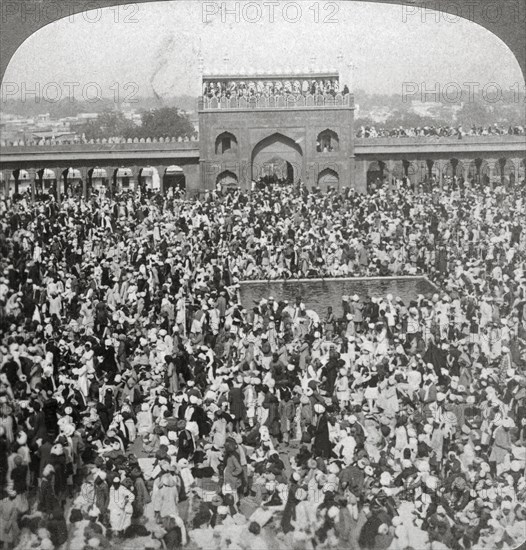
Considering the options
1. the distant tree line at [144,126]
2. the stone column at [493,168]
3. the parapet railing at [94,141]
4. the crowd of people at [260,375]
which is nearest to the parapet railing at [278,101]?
the distant tree line at [144,126]

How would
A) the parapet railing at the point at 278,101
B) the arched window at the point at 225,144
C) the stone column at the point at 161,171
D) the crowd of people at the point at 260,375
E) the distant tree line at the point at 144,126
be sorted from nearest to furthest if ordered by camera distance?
the crowd of people at the point at 260,375
the distant tree line at the point at 144,126
the parapet railing at the point at 278,101
the arched window at the point at 225,144
the stone column at the point at 161,171

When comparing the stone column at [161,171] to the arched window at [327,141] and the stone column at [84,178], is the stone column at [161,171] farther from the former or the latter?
the arched window at [327,141]

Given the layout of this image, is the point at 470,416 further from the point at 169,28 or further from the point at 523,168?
the point at 169,28

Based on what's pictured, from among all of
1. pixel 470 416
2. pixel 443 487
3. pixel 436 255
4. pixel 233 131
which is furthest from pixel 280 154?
pixel 443 487

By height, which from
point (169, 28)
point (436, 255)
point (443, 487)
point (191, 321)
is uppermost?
point (169, 28)

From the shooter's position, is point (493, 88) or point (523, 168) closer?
point (493, 88)

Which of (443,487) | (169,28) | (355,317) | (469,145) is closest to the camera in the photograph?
(443,487)

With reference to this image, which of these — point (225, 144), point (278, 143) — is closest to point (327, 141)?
point (278, 143)
